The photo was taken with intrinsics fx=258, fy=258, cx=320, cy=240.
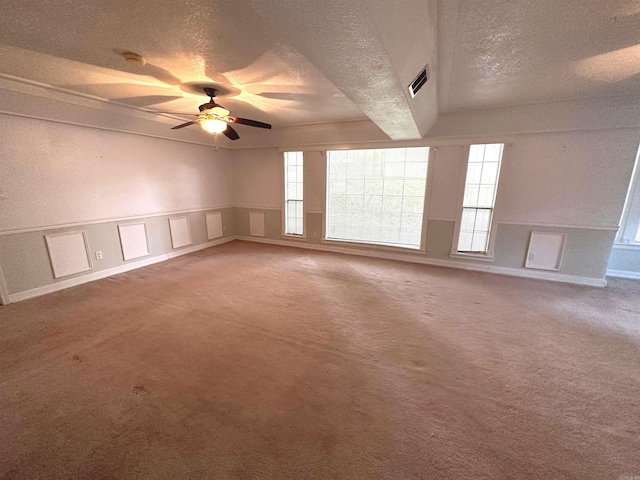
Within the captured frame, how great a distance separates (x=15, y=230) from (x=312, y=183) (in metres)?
4.37

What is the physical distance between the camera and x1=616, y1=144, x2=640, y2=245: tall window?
3912 mm

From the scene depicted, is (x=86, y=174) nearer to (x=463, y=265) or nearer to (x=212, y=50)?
(x=212, y=50)

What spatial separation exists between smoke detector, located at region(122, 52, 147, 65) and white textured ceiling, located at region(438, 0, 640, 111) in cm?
244

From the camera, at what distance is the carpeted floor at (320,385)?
1.40 metres

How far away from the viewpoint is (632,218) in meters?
4.00

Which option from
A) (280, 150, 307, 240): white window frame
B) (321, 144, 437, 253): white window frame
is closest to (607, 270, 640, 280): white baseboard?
(321, 144, 437, 253): white window frame

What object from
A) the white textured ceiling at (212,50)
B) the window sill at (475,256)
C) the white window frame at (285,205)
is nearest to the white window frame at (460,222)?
the window sill at (475,256)

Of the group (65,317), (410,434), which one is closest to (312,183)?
(65,317)

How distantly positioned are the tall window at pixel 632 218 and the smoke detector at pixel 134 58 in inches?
258

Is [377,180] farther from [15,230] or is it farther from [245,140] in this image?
[15,230]

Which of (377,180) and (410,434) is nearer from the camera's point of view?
(410,434)

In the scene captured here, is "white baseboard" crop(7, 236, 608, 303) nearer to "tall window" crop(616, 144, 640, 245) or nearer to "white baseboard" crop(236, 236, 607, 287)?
"white baseboard" crop(236, 236, 607, 287)

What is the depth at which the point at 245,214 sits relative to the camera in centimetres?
638

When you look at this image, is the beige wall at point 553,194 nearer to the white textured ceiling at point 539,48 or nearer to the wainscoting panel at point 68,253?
the white textured ceiling at point 539,48
